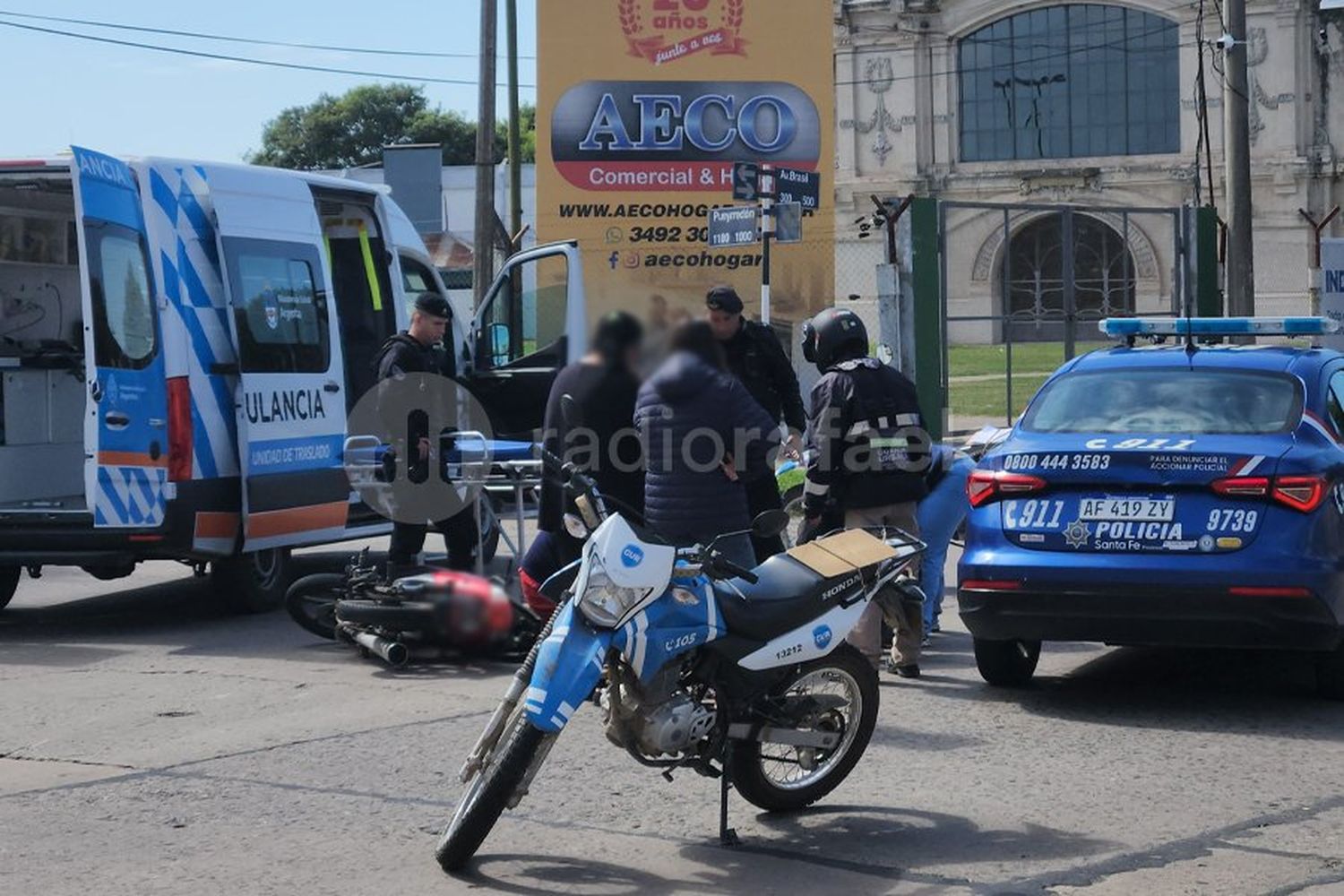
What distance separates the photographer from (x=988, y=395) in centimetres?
3133

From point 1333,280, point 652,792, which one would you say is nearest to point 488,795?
point 652,792

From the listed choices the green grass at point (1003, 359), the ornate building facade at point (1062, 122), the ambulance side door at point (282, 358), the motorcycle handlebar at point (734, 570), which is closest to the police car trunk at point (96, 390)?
the ambulance side door at point (282, 358)

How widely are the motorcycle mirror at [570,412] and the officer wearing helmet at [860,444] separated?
474 centimetres

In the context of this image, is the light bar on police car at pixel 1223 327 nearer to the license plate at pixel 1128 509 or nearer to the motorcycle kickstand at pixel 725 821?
the license plate at pixel 1128 509

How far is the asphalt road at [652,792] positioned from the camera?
5605mm

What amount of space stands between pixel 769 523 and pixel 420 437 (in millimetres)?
2303

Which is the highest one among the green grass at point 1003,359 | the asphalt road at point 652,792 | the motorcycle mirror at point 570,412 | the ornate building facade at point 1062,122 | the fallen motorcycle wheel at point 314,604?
the ornate building facade at point 1062,122

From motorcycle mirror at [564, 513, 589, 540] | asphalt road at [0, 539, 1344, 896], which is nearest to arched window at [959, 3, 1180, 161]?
asphalt road at [0, 539, 1344, 896]

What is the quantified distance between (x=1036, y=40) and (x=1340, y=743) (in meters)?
51.3

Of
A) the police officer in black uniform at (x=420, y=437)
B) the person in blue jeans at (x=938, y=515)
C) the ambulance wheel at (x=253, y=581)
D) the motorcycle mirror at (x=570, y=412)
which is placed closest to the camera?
the motorcycle mirror at (x=570, y=412)

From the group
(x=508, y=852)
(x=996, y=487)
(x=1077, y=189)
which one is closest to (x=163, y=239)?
(x=996, y=487)

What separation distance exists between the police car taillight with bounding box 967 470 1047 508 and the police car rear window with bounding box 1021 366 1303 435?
14.3 inches

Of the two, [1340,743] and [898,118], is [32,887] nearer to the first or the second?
[1340,743]

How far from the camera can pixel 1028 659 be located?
8.66m
